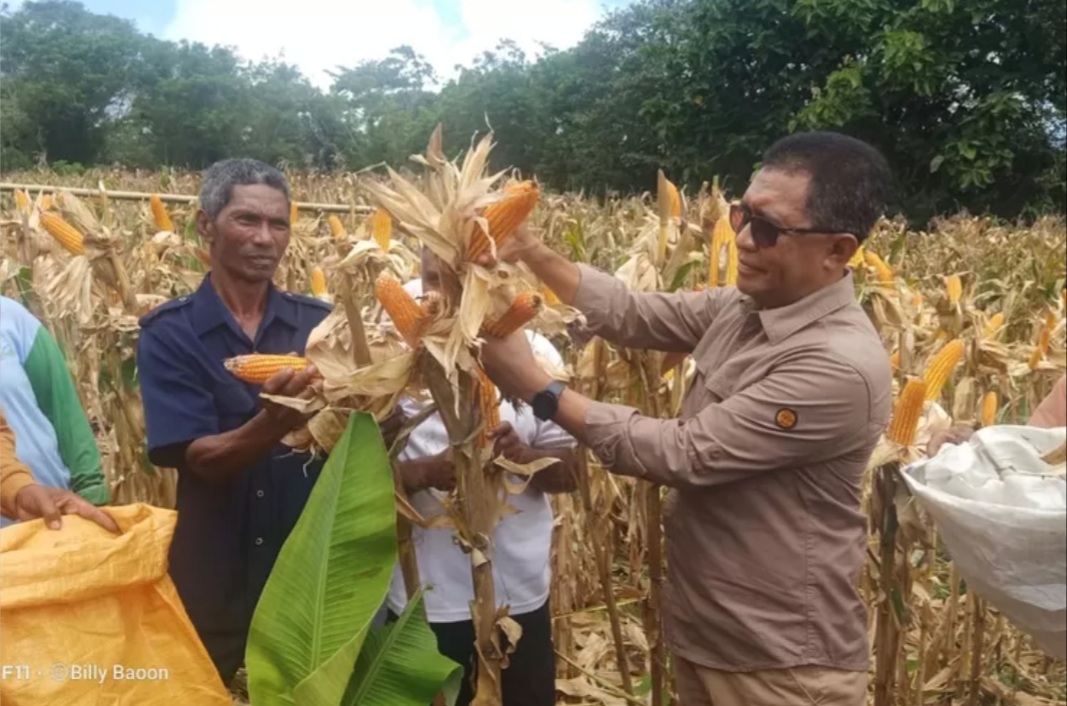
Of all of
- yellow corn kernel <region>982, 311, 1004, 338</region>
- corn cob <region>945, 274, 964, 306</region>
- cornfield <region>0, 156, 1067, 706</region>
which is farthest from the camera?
yellow corn kernel <region>982, 311, 1004, 338</region>

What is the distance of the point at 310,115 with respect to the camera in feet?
48.3

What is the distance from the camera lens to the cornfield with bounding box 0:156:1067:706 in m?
2.59

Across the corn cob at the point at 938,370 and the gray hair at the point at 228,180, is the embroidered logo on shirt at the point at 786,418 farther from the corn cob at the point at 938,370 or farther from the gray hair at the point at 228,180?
the gray hair at the point at 228,180

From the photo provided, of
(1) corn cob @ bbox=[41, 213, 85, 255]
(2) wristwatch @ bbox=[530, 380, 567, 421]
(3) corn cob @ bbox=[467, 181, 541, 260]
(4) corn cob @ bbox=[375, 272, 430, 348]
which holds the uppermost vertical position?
(3) corn cob @ bbox=[467, 181, 541, 260]

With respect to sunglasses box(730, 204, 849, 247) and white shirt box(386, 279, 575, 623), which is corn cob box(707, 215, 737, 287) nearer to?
white shirt box(386, 279, 575, 623)

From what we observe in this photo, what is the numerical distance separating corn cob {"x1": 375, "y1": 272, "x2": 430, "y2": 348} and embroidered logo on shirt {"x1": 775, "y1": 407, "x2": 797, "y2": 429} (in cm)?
65

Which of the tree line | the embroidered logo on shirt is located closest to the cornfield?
the embroidered logo on shirt

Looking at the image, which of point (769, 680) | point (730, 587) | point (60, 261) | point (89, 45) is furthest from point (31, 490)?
point (89, 45)

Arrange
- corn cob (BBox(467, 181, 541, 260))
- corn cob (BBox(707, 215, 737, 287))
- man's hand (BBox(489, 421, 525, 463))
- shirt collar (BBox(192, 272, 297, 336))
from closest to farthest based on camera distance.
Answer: corn cob (BBox(467, 181, 541, 260)) → man's hand (BBox(489, 421, 525, 463)) → shirt collar (BBox(192, 272, 297, 336)) → corn cob (BBox(707, 215, 737, 287))

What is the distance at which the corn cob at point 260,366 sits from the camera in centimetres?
169

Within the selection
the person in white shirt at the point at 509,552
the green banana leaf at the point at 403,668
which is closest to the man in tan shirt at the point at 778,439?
the person in white shirt at the point at 509,552

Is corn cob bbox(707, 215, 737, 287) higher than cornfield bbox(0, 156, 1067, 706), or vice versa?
corn cob bbox(707, 215, 737, 287)

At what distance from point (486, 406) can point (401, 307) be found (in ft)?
1.11

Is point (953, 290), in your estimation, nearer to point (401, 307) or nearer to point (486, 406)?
point (486, 406)
